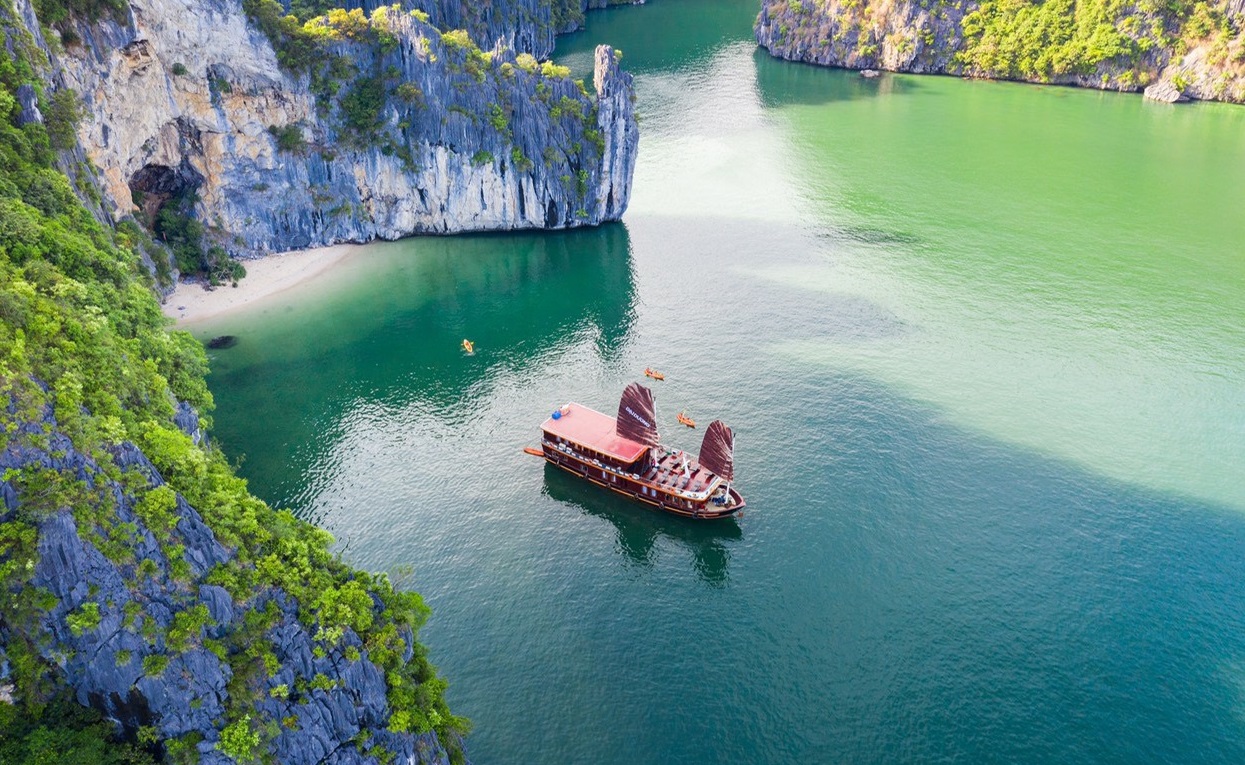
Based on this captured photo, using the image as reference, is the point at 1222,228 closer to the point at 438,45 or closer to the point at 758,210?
the point at 758,210

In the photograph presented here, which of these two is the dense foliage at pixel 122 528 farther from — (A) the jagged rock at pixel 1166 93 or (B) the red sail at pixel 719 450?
(A) the jagged rock at pixel 1166 93

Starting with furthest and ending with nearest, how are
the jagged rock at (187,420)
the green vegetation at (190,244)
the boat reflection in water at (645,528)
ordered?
the green vegetation at (190,244), the boat reflection in water at (645,528), the jagged rock at (187,420)

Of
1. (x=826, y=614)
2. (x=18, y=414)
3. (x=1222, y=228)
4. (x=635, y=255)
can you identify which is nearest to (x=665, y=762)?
(x=826, y=614)

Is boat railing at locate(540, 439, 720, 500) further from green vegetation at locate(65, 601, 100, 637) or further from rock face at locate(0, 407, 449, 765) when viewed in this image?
green vegetation at locate(65, 601, 100, 637)

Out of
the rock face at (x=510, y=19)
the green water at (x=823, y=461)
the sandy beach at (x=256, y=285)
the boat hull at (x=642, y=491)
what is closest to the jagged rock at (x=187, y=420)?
the green water at (x=823, y=461)

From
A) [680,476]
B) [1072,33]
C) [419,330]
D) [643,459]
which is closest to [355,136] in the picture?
[419,330]

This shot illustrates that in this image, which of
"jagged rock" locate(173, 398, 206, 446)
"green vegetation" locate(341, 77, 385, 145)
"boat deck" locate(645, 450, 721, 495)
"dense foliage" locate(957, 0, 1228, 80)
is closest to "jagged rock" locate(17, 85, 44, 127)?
"jagged rock" locate(173, 398, 206, 446)

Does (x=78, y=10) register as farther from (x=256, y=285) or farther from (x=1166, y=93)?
(x=1166, y=93)
